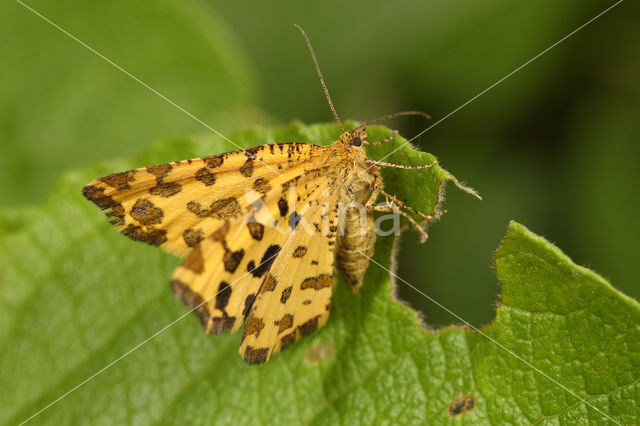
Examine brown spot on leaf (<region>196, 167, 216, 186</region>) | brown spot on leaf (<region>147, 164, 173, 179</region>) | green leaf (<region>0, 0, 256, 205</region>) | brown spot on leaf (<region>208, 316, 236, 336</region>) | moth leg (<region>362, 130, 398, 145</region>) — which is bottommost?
brown spot on leaf (<region>208, 316, 236, 336</region>)

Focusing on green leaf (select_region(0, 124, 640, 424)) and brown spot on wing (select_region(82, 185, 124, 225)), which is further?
brown spot on wing (select_region(82, 185, 124, 225))

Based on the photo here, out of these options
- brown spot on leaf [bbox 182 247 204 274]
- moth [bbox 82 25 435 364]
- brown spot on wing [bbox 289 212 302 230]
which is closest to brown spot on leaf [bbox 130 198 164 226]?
moth [bbox 82 25 435 364]

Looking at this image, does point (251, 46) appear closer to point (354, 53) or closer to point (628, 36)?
point (354, 53)

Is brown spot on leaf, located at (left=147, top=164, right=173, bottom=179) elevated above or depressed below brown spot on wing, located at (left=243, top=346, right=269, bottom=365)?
above

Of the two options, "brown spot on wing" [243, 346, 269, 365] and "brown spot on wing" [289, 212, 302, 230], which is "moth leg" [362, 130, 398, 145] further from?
"brown spot on wing" [243, 346, 269, 365]

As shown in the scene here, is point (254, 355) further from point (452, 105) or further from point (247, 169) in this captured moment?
point (452, 105)

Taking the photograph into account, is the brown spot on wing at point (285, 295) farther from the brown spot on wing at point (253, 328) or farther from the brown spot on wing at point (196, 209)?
the brown spot on wing at point (196, 209)
